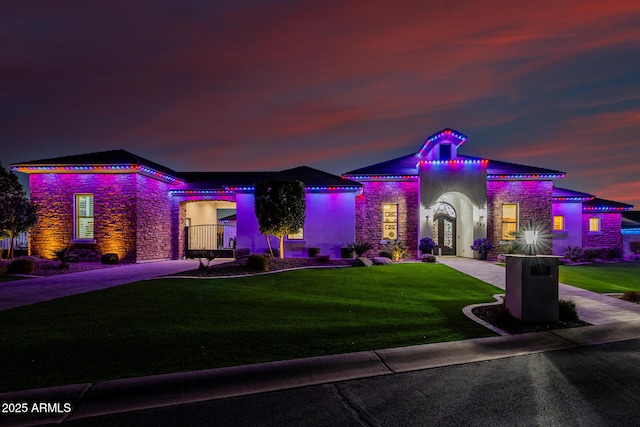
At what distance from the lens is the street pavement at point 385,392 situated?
3.34 metres

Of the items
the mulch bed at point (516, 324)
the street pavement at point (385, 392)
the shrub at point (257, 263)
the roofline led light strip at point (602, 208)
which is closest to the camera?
the street pavement at point (385, 392)

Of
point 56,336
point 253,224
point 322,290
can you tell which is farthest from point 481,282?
point 253,224

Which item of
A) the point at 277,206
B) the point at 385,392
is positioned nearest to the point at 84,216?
the point at 277,206

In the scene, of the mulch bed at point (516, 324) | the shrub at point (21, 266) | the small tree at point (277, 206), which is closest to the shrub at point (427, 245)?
the small tree at point (277, 206)

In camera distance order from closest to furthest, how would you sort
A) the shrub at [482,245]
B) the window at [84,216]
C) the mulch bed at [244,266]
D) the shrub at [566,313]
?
the shrub at [566,313] → the mulch bed at [244,266] → the window at [84,216] → the shrub at [482,245]

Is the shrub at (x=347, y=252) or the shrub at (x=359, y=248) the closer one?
the shrub at (x=359, y=248)

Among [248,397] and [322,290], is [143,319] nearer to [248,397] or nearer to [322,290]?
[248,397]

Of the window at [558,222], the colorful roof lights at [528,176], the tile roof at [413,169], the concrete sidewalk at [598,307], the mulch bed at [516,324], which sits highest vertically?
the tile roof at [413,169]

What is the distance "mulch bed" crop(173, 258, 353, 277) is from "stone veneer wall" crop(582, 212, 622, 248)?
63.3 feet

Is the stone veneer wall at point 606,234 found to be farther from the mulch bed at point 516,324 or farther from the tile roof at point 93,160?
the tile roof at point 93,160

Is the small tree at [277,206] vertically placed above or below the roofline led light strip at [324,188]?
below

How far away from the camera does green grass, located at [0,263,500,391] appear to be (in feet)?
14.9

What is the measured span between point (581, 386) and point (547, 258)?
2944 mm

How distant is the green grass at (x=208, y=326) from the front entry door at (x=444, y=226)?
12237 mm
